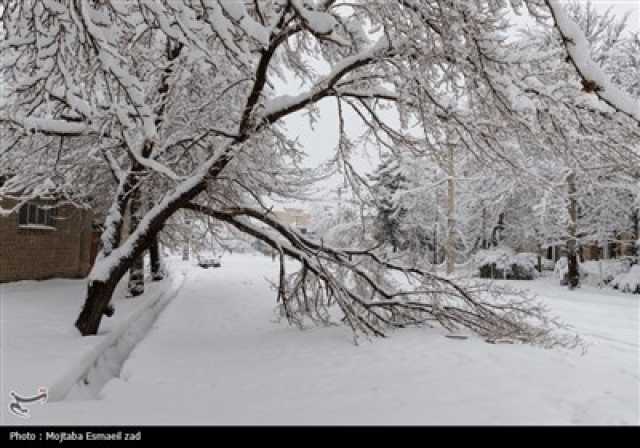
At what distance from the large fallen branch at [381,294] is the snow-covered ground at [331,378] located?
41cm

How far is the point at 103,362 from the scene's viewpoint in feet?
21.9

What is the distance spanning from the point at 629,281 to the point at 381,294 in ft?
47.9

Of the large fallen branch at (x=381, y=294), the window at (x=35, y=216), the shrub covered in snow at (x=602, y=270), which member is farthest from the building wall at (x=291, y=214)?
the shrub covered in snow at (x=602, y=270)

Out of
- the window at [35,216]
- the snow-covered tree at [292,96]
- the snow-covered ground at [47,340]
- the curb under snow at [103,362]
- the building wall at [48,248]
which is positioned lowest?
the curb under snow at [103,362]

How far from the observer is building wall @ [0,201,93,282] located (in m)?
13.9

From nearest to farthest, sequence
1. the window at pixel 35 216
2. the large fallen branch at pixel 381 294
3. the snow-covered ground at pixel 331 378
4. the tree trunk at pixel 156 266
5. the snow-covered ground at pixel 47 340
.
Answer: the snow-covered ground at pixel 331 378, the snow-covered ground at pixel 47 340, the large fallen branch at pixel 381 294, the window at pixel 35 216, the tree trunk at pixel 156 266

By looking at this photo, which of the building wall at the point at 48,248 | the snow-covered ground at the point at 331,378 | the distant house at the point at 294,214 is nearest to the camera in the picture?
the snow-covered ground at the point at 331,378

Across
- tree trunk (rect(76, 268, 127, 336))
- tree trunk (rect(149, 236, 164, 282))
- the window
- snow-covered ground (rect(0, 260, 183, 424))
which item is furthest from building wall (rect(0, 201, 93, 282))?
tree trunk (rect(76, 268, 127, 336))

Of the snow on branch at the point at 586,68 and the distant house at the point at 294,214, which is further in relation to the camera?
the distant house at the point at 294,214

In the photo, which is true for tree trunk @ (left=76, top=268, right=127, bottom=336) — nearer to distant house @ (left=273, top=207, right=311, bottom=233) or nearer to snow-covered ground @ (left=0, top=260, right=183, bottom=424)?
snow-covered ground @ (left=0, top=260, right=183, bottom=424)

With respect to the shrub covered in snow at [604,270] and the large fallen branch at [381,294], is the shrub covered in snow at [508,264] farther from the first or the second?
the large fallen branch at [381,294]

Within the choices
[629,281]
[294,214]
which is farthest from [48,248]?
[629,281]

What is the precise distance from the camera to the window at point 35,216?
48.1ft
